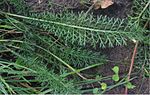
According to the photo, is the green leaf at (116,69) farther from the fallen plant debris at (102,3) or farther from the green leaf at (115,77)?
the fallen plant debris at (102,3)

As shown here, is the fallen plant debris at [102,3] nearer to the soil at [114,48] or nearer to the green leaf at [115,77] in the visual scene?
the soil at [114,48]

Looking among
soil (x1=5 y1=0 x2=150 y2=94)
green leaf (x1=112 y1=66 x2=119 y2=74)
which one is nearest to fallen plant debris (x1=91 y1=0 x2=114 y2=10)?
soil (x1=5 y1=0 x2=150 y2=94)

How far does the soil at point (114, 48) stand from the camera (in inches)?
68.4

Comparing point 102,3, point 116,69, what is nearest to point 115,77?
point 116,69

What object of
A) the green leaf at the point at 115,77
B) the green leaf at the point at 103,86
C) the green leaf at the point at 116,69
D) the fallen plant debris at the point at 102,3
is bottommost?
the green leaf at the point at 103,86

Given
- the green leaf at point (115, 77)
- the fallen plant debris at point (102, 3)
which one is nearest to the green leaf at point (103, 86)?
the green leaf at point (115, 77)

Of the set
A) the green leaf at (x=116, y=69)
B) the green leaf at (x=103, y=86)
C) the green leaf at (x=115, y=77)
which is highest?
the green leaf at (x=116, y=69)

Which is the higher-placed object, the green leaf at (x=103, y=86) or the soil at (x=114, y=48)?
the soil at (x=114, y=48)

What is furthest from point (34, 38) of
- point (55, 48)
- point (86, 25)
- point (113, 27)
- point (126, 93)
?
point (126, 93)

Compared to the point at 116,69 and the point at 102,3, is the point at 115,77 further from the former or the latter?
the point at 102,3

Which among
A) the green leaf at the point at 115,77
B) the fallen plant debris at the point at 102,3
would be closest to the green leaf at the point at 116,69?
the green leaf at the point at 115,77

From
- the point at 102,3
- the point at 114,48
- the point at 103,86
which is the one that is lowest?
the point at 103,86

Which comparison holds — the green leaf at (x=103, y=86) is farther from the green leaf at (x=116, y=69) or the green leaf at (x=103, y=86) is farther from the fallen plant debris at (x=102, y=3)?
the fallen plant debris at (x=102, y=3)

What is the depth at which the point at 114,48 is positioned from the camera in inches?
70.2
